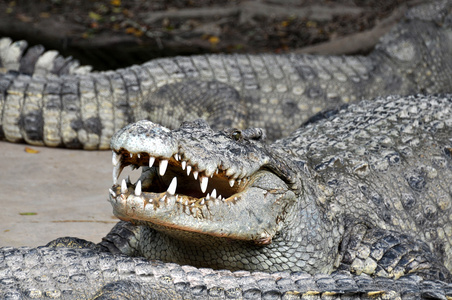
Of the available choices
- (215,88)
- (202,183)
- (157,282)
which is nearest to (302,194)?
(202,183)

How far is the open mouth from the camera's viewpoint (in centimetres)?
282

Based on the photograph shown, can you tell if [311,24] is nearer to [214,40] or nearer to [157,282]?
[214,40]

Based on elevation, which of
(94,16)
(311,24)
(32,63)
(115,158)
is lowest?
(94,16)

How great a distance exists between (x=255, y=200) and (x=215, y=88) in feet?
11.0

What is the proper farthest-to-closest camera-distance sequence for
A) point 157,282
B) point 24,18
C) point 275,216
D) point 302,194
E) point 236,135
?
point 24,18, point 302,194, point 275,216, point 236,135, point 157,282

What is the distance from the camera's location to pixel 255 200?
318cm

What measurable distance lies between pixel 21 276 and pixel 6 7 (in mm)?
9497

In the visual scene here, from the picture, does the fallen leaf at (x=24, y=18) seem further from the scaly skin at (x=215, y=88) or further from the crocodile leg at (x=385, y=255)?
the crocodile leg at (x=385, y=255)

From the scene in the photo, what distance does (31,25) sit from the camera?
1042cm

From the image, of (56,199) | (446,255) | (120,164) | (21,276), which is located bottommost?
(56,199)

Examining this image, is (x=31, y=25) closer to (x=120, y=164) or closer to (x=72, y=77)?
(x=72, y=77)

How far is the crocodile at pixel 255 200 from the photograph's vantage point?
8.88 feet

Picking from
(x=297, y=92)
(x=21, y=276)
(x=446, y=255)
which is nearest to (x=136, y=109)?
(x=297, y=92)

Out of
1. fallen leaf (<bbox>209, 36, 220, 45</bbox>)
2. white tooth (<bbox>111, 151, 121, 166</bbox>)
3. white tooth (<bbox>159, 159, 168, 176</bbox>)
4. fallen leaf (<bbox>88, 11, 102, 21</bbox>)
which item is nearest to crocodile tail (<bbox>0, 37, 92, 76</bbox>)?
fallen leaf (<bbox>209, 36, 220, 45</bbox>)
